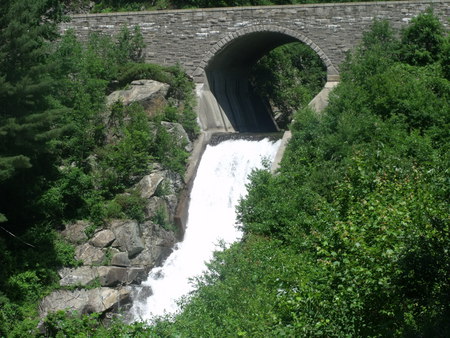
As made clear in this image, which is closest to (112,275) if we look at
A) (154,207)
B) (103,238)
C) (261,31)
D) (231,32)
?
(103,238)

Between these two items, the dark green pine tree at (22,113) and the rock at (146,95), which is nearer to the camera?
the dark green pine tree at (22,113)

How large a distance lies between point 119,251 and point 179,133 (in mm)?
4664

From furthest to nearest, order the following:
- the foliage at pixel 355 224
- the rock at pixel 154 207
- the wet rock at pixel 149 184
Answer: the wet rock at pixel 149 184 → the rock at pixel 154 207 → the foliage at pixel 355 224

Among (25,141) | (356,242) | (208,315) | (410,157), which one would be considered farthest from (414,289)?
(25,141)

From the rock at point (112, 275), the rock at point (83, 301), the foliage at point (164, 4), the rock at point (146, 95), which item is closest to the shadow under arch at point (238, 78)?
the rock at point (146, 95)

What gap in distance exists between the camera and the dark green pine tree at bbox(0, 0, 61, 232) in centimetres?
1554

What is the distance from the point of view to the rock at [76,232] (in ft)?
57.7

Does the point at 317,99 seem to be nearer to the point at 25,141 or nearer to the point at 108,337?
the point at 25,141

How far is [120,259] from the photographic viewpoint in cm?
1711

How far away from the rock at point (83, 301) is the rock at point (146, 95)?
256 inches

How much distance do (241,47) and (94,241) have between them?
397 inches

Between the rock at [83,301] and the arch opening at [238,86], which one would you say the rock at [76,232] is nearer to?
the rock at [83,301]

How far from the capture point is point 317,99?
21031 mm

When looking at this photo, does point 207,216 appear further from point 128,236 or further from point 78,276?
point 78,276
